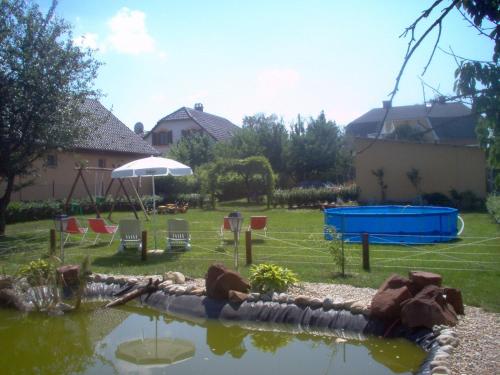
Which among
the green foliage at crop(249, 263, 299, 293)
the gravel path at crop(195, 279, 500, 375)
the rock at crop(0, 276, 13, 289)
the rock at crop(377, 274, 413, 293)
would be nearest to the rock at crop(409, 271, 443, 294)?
the rock at crop(377, 274, 413, 293)

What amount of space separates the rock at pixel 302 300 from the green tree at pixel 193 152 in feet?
98.8

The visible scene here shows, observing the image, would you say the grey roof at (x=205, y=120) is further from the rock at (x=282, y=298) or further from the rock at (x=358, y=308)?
Result: the rock at (x=358, y=308)

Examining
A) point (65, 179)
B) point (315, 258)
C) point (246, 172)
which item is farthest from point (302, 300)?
point (65, 179)

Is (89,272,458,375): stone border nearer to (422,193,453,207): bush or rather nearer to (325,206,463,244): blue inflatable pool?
(325,206,463,244): blue inflatable pool

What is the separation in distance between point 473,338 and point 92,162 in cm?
2721

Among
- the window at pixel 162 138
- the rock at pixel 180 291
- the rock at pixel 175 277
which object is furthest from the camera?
the window at pixel 162 138

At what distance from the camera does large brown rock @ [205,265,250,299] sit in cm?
781

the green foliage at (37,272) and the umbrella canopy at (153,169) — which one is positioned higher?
the umbrella canopy at (153,169)

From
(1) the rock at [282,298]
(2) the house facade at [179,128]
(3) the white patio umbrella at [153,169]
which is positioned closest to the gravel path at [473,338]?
(1) the rock at [282,298]

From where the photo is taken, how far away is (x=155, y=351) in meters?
6.58

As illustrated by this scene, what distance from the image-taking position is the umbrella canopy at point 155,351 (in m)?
6.27

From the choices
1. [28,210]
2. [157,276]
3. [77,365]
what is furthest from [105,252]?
[28,210]

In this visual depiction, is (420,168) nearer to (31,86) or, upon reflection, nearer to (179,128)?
(31,86)

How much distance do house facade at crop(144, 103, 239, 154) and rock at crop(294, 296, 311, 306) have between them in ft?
129
